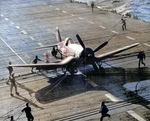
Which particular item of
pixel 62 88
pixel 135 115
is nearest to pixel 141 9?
pixel 62 88

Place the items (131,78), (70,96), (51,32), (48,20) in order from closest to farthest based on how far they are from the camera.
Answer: (70,96) → (131,78) → (51,32) → (48,20)

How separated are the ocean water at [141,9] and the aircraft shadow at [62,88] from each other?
1692 inches

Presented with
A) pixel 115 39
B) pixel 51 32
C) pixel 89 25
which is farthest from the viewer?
pixel 89 25

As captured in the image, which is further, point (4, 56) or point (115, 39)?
point (115, 39)

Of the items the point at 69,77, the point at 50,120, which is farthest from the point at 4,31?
the point at 50,120

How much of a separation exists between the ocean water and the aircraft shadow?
43.0 meters

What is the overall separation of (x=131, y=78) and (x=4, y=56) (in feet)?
52.1

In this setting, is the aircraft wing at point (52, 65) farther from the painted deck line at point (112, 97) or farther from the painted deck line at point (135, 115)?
the painted deck line at point (135, 115)

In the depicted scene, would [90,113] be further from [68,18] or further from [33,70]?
[68,18]

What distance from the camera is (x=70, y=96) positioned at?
23125mm

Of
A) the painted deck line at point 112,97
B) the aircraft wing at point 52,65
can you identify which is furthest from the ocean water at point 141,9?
the painted deck line at point 112,97

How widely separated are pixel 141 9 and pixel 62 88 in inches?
2372

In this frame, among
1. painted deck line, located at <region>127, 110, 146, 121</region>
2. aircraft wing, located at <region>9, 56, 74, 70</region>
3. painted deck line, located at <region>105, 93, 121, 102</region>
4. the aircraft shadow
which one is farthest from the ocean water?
painted deck line, located at <region>127, 110, 146, 121</region>

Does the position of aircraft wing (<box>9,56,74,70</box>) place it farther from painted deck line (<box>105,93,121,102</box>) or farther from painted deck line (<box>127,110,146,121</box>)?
painted deck line (<box>127,110,146,121</box>)
